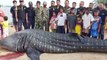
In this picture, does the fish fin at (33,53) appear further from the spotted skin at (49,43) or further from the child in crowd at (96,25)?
the child in crowd at (96,25)

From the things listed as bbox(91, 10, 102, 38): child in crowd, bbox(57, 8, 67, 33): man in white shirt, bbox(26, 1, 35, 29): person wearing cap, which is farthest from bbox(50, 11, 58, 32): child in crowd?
bbox(91, 10, 102, 38): child in crowd

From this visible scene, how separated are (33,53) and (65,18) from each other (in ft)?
10.2

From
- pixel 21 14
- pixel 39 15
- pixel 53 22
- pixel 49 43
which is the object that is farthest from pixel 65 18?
pixel 49 43

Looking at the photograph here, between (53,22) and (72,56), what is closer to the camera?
(72,56)

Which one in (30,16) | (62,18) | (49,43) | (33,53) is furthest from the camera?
(30,16)

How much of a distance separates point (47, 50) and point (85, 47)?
1266 millimetres

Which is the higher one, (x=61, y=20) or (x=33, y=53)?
(x=61, y=20)

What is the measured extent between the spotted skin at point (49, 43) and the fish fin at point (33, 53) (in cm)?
5

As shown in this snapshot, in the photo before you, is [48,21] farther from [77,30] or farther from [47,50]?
[47,50]

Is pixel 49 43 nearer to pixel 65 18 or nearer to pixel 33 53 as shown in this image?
pixel 33 53

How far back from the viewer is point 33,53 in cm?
869

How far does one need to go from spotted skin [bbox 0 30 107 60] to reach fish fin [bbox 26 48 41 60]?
0.05 meters

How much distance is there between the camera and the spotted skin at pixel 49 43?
9.04m

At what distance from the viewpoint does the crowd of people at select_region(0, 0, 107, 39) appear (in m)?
11.1
